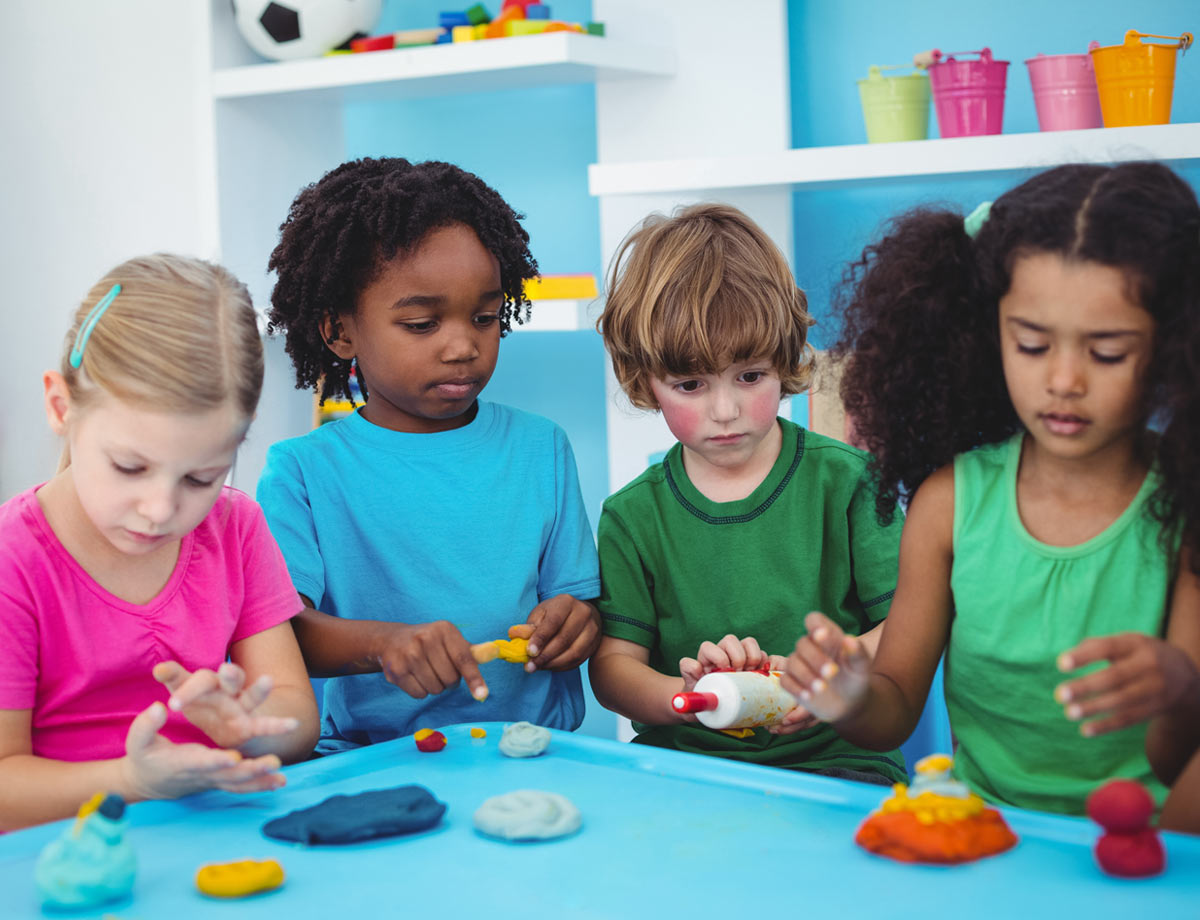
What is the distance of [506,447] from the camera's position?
148 cm

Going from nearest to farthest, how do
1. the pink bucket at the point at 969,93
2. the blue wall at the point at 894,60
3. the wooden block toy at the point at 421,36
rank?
the pink bucket at the point at 969,93 → the blue wall at the point at 894,60 → the wooden block toy at the point at 421,36

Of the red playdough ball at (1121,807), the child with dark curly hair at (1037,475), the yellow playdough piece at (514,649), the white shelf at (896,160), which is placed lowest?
the yellow playdough piece at (514,649)

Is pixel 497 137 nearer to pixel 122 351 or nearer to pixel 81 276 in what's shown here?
pixel 81 276

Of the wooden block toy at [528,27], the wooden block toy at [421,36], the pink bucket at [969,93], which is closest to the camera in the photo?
the pink bucket at [969,93]

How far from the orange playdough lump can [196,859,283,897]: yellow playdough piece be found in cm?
35

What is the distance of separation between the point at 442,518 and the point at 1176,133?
1.11 m

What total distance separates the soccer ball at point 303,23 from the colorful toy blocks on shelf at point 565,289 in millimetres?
604

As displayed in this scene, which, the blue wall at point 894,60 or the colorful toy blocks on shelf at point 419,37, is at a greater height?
the colorful toy blocks on shelf at point 419,37

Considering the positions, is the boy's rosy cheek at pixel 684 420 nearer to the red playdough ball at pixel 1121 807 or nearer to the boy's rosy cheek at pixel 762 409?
the boy's rosy cheek at pixel 762 409

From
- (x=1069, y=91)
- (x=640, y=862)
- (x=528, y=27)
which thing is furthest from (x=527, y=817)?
(x=528, y=27)

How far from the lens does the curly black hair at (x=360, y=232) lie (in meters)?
1.38

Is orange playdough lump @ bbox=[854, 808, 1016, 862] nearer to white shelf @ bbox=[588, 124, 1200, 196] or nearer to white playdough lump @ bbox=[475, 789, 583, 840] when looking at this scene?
white playdough lump @ bbox=[475, 789, 583, 840]

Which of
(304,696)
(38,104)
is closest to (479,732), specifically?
(304,696)

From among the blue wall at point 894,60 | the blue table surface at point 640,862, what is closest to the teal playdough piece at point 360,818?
the blue table surface at point 640,862
